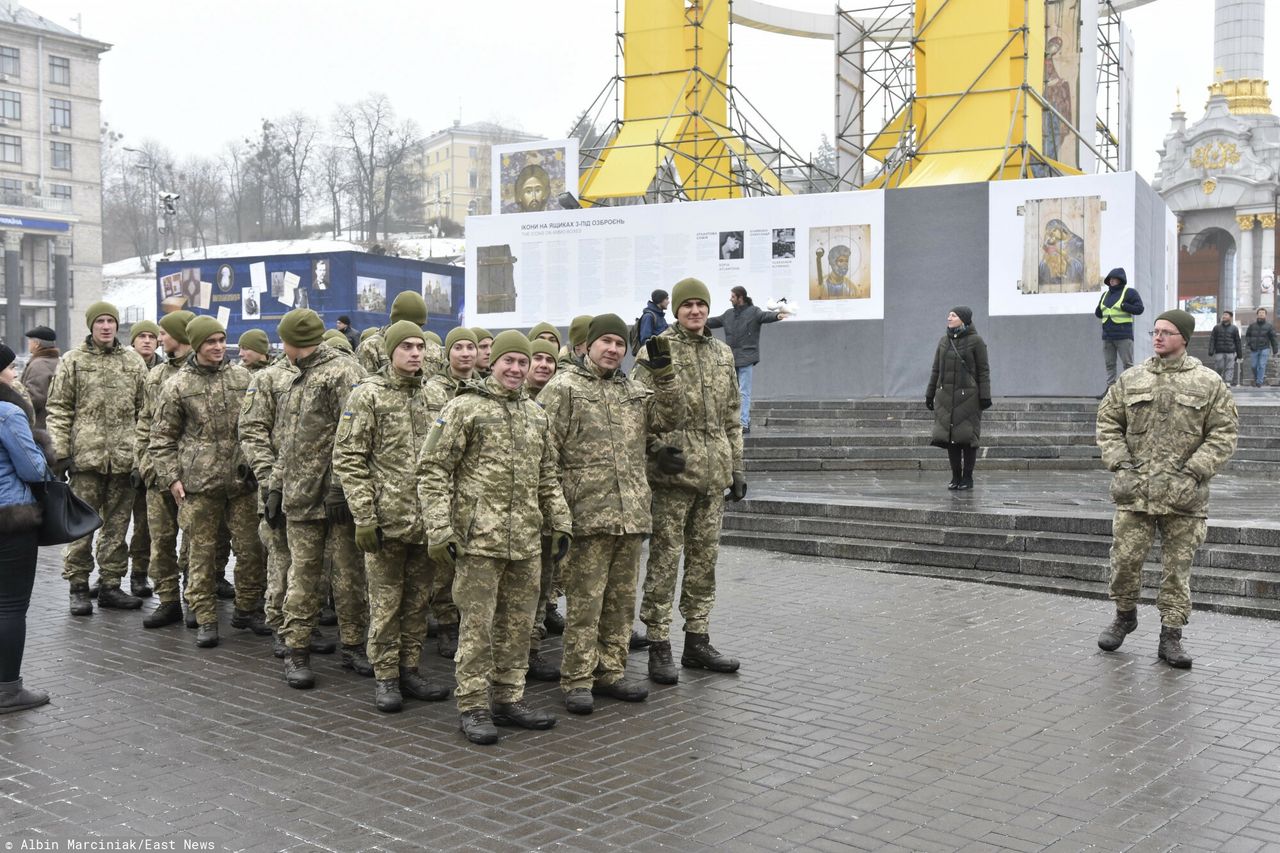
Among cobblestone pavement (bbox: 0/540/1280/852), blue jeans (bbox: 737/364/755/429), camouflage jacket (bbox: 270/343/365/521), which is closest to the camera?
cobblestone pavement (bbox: 0/540/1280/852)

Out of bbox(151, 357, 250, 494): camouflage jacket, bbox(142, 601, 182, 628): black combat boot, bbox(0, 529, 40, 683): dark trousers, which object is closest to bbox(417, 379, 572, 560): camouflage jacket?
bbox(0, 529, 40, 683): dark trousers

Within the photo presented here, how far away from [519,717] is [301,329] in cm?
264

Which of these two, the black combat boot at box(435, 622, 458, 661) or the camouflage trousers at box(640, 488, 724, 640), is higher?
the camouflage trousers at box(640, 488, 724, 640)

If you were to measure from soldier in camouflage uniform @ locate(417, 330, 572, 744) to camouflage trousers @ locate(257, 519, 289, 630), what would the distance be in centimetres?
186

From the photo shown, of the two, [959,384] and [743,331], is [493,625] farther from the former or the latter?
[743,331]

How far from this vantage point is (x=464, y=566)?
5789 millimetres

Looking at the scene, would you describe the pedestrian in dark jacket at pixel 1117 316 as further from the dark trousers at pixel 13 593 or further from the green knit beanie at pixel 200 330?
the dark trousers at pixel 13 593

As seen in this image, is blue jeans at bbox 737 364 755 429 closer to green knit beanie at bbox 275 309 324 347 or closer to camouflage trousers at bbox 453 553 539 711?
green knit beanie at bbox 275 309 324 347

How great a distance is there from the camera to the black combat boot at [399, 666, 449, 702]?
6.40 meters

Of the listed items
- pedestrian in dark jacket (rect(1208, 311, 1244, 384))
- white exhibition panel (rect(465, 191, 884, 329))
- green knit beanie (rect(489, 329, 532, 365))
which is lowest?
green knit beanie (rect(489, 329, 532, 365))

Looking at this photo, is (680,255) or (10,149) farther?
(10,149)

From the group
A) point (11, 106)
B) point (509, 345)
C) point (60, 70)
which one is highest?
point (60, 70)

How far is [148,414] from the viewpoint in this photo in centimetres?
865

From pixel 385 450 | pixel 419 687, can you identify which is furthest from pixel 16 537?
pixel 419 687
